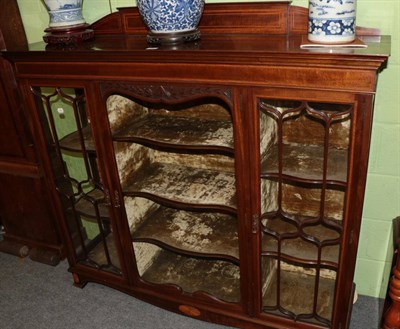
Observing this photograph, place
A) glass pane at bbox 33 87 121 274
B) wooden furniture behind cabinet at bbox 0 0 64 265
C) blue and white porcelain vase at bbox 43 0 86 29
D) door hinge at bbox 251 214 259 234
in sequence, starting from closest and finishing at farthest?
door hinge at bbox 251 214 259 234 → blue and white porcelain vase at bbox 43 0 86 29 → glass pane at bbox 33 87 121 274 → wooden furniture behind cabinet at bbox 0 0 64 265

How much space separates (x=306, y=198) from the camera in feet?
5.99

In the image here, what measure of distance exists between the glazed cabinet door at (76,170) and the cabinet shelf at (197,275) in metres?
0.21

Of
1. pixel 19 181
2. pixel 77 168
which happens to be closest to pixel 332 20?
pixel 77 168

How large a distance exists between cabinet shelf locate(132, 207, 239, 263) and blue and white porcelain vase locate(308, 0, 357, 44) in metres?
0.97

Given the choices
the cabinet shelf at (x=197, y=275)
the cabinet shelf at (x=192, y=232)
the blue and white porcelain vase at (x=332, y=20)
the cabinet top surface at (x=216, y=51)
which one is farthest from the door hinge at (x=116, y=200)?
the blue and white porcelain vase at (x=332, y=20)

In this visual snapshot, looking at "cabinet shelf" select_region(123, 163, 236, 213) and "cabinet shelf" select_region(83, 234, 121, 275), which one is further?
"cabinet shelf" select_region(83, 234, 121, 275)

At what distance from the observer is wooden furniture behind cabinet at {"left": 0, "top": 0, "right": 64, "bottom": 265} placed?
2.08 m

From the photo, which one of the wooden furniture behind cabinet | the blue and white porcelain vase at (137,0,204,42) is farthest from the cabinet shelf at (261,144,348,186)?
the wooden furniture behind cabinet

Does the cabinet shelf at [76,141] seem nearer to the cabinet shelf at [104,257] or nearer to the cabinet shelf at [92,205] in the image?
the cabinet shelf at [92,205]

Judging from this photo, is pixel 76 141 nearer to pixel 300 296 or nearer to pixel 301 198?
pixel 301 198

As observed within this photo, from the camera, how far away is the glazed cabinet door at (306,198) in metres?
1.31

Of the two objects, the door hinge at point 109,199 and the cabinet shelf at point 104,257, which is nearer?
the door hinge at point 109,199

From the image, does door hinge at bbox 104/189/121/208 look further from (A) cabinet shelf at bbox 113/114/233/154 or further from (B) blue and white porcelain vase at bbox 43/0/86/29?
(B) blue and white porcelain vase at bbox 43/0/86/29

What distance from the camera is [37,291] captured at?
2.27 metres
